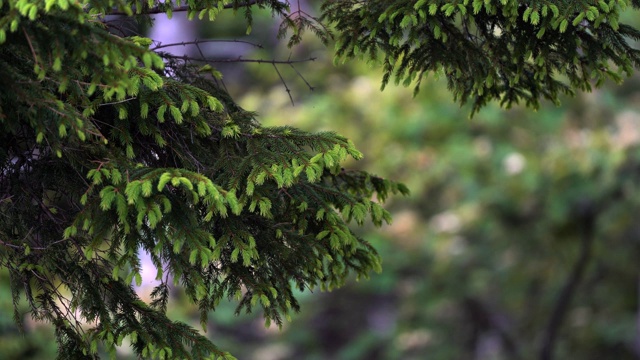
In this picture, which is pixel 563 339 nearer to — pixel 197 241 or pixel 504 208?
pixel 504 208

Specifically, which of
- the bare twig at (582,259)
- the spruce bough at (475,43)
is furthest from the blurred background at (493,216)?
the spruce bough at (475,43)

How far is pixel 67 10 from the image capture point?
2709 millimetres

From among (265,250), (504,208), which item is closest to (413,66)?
(265,250)

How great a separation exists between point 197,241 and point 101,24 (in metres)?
0.91

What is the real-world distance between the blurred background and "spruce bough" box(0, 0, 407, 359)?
15.4 ft

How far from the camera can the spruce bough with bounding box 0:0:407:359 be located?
284 cm

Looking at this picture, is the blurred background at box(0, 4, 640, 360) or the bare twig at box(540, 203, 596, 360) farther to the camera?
the bare twig at box(540, 203, 596, 360)

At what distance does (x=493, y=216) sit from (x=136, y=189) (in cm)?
781

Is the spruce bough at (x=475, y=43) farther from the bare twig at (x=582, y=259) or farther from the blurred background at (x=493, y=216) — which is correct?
the bare twig at (x=582, y=259)

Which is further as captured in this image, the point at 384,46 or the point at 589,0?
the point at 384,46

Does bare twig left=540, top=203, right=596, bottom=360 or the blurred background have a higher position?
the blurred background

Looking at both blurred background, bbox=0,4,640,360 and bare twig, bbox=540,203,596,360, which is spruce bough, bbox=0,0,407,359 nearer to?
blurred background, bbox=0,4,640,360

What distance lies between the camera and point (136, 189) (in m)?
2.91

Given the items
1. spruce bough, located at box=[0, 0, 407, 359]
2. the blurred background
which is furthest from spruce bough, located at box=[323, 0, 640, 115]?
the blurred background
